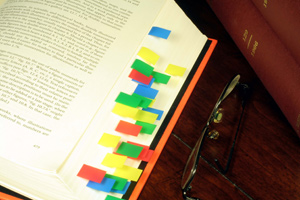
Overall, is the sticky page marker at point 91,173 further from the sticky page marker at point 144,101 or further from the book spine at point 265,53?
the book spine at point 265,53

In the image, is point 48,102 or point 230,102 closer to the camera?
point 48,102

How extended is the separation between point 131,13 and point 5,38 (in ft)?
0.58

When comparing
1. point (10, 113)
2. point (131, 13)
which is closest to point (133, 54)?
point (131, 13)

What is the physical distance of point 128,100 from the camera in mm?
383

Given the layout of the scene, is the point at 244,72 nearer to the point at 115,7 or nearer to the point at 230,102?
the point at 230,102

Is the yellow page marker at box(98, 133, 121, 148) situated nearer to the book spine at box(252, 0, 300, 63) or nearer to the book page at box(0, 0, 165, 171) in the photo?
the book page at box(0, 0, 165, 171)

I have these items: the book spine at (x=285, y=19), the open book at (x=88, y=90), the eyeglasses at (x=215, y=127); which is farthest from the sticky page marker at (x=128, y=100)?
the book spine at (x=285, y=19)

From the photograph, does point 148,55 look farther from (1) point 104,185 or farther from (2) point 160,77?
(1) point 104,185

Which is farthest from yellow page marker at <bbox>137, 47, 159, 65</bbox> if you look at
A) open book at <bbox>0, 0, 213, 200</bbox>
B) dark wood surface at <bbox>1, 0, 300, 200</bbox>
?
dark wood surface at <bbox>1, 0, 300, 200</bbox>

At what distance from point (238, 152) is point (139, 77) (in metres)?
0.19

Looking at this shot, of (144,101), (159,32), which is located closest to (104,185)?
(144,101)

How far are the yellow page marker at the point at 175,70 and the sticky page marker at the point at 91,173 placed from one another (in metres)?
0.18

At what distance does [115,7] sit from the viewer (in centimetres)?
44

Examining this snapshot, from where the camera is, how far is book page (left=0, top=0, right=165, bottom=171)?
33 centimetres
